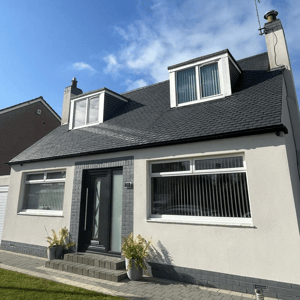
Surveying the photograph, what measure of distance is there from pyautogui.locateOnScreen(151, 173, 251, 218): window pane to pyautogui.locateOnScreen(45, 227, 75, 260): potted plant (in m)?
3.58

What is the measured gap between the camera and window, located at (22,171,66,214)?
9.19 meters

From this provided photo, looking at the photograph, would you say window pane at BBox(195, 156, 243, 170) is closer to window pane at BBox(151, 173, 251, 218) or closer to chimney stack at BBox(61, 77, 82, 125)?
window pane at BBox(151, 173, 251, 218)

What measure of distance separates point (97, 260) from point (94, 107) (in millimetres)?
7159

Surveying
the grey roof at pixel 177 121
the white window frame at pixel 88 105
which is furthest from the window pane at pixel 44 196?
the white window frame at pixel 88 105

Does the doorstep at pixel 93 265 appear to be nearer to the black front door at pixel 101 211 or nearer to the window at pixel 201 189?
the black front door at pixel 101 211

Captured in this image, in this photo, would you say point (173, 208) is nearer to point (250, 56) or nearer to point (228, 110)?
point (228, 110)

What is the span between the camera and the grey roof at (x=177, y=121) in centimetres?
597

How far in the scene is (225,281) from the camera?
521cm

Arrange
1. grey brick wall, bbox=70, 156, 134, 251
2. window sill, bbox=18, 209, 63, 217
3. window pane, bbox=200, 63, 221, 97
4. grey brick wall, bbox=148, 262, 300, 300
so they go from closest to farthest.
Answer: grey brick wall, bbox=148, 262, 300, 300, grey brick wall, bbox=70, 156, 134, 251, window pane, bbox=200, 63, 221, 97, window sill, bbox=18, 209, 63, 217

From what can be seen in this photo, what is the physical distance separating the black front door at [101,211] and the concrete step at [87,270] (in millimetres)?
874

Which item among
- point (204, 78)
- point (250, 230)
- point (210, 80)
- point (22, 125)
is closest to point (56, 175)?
point (204, 78)

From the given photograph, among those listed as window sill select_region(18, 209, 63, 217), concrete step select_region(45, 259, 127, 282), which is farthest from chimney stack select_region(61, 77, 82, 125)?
concrete step select_region(45, 259, 127, 282)

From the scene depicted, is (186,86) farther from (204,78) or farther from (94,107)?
(94,107)

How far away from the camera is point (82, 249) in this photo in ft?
25.8
